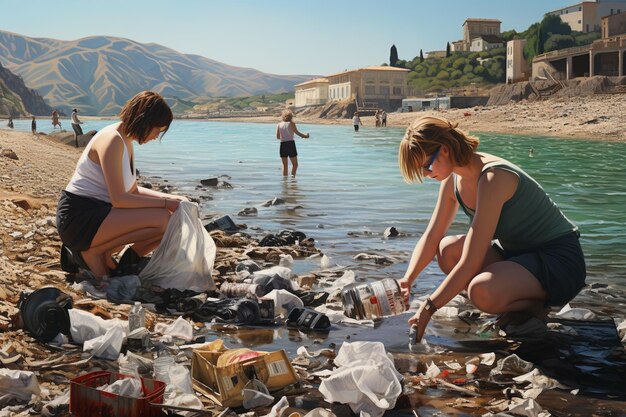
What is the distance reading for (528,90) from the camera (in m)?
87.5

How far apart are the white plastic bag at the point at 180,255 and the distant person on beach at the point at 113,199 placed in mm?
149

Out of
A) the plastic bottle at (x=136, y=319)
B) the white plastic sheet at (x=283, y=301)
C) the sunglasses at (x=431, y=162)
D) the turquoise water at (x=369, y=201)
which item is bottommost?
the turquoise water at (x=369, y=201)

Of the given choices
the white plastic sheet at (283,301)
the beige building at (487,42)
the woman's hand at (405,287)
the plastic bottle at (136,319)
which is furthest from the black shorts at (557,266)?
the beige building at (487,42)

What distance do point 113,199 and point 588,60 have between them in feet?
300

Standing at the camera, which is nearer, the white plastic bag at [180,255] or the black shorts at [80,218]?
the black shorts at [80,218]

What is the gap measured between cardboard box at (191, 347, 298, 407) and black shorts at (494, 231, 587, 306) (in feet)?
6.10

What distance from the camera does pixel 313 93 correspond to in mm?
166875

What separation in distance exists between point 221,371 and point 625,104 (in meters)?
60.2

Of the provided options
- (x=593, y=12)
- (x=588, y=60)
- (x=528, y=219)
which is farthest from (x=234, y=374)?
(x=593, y=12)

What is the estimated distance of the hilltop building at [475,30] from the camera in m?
151

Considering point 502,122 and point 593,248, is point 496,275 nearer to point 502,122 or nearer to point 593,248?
point 593,248

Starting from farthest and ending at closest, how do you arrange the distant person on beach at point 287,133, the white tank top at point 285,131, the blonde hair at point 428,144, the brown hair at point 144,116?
the white tank top at point 285,131 < the distant person on beach at point 287,133 < the brown hair at point 144,116 < the blonde hair at point 428,144

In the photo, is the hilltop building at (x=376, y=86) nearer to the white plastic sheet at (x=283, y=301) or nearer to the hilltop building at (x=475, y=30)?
the hilltop building at (x=475, y=30)

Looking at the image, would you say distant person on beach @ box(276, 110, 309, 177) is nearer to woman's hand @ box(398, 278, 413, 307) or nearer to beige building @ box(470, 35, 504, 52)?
woman's hand @ box(398, 278, 413, 307)
